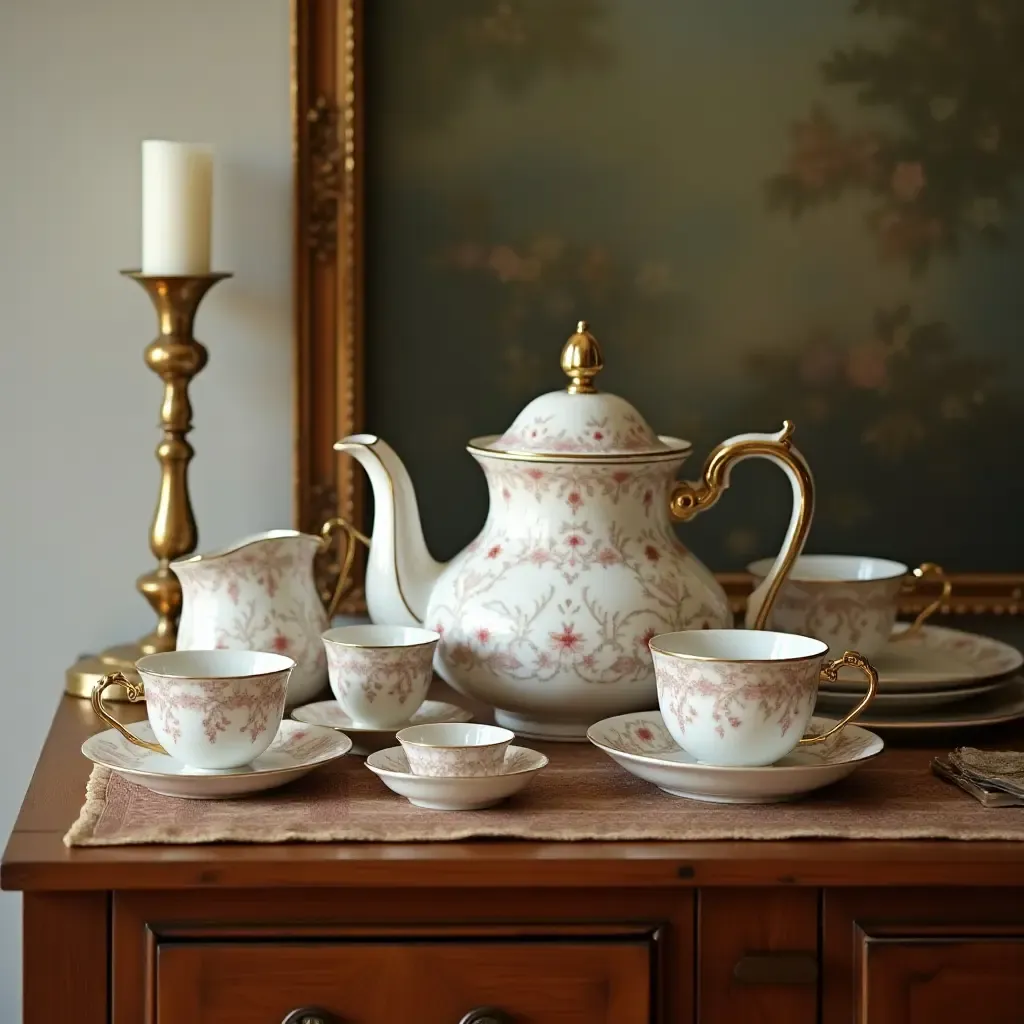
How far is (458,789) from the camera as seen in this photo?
917mm

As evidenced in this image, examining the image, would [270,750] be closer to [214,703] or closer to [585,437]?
[214,703]

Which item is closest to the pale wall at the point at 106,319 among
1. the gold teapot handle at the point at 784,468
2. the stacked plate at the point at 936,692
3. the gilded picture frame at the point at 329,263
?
the gilded picture frame at the point at 329,263

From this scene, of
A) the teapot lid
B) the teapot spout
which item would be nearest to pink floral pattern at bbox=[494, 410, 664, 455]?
the teapot lid

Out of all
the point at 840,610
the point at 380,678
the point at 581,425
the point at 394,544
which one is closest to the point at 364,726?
the point at 380,678

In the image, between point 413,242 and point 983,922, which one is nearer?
point 983,922

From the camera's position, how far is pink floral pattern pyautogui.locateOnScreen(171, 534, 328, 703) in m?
1.11

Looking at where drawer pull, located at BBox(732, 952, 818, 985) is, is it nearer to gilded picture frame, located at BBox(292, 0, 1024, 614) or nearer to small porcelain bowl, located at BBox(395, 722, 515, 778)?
small porcelain bowl, located at BBox(395, 722, 515, 778)

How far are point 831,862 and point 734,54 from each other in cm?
74

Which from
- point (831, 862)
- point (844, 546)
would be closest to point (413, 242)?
point (844, 546)

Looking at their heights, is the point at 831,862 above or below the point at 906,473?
below

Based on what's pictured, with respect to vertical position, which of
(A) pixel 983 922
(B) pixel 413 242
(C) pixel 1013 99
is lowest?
(A) pixel 983 922

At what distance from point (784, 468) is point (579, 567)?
0.56 ft

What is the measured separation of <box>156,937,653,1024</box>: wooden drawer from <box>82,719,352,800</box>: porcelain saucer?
0.34 feet

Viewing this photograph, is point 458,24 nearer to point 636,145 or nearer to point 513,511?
point 636,145
